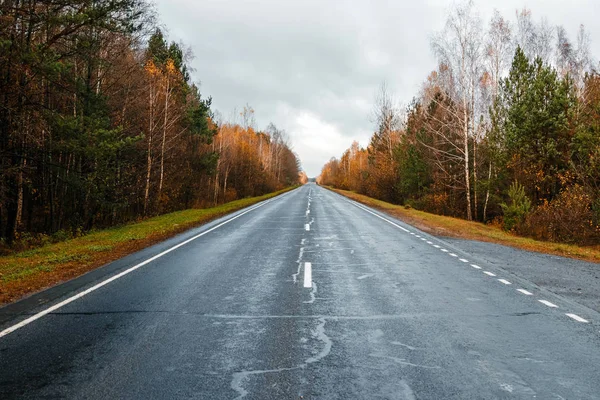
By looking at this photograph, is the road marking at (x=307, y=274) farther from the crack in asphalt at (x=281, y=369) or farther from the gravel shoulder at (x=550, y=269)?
the gravel shoulder at (x=550, y=269)

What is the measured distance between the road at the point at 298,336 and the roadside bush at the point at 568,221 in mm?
8878

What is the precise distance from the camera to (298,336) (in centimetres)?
472

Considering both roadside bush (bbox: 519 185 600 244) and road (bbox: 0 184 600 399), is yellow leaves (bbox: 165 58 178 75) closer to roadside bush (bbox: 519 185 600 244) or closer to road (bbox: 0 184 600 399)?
road (bbox: 0 184 600 399)

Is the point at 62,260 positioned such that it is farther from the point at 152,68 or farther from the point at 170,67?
the point at 170,67

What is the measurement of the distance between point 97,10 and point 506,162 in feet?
65.0

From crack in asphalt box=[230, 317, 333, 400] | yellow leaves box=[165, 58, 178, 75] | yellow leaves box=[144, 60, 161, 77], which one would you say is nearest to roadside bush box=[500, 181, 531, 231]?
crack in asphalt box=[230, 317, 333, 400]

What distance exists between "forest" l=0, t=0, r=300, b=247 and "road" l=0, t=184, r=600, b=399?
753cm

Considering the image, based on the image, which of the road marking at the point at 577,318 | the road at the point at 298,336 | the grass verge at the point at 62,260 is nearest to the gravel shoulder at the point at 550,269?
the road at the point at 298,336

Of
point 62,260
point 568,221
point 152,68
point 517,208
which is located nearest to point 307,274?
point 62,260

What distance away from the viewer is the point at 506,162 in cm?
2086

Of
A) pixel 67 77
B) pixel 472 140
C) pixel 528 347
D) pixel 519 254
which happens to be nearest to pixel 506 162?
pixel 472 140

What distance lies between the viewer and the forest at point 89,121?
12.1 metres

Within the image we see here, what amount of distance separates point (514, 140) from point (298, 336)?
757 inches

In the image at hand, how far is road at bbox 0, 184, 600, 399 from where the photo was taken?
351cm
